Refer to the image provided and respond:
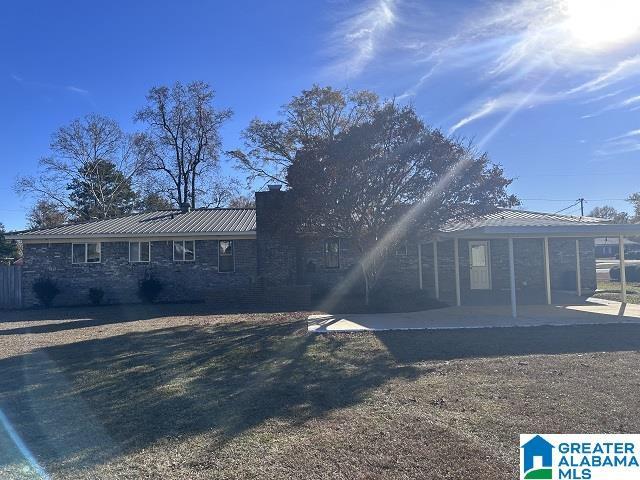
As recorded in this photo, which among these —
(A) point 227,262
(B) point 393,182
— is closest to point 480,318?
(B) point 393,182

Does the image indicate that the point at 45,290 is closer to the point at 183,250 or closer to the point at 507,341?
the point at 183,250

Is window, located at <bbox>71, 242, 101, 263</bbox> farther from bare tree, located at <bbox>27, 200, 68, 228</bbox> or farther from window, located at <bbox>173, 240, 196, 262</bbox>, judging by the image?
bare tree, located at <bbox>27, 200, 68, 228</bbox>

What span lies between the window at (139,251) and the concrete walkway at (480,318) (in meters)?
9.21

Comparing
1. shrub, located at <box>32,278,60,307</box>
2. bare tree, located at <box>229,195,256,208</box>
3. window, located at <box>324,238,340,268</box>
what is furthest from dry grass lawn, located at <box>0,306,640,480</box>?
bare tree, located at <box>229,195,256,208</box>

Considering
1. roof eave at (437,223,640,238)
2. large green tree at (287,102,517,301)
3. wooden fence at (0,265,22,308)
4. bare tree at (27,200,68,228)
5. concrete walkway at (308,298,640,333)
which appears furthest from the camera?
bare tree at (27,200,68,228)

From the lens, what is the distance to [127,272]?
760 inches

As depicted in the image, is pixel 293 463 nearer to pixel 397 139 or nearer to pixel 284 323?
pixel 284 323

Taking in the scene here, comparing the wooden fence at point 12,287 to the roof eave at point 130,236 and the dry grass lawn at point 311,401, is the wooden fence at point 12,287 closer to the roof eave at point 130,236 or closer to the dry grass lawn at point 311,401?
the roof eave at point 130,236

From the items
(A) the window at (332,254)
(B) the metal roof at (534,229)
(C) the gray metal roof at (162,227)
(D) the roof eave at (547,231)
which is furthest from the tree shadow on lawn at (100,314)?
(D) the roof eave at (547,231)

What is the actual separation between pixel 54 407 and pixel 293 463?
3561mm

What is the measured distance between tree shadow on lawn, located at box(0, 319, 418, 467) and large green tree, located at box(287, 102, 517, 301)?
14.5ft

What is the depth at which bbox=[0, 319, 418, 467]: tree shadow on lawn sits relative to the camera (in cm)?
479

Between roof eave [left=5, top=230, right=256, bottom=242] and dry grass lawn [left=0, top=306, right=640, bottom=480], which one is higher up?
roof eave [left=5, top=230, right=256, bottom=242]

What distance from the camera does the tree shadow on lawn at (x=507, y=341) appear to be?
8.17 m
